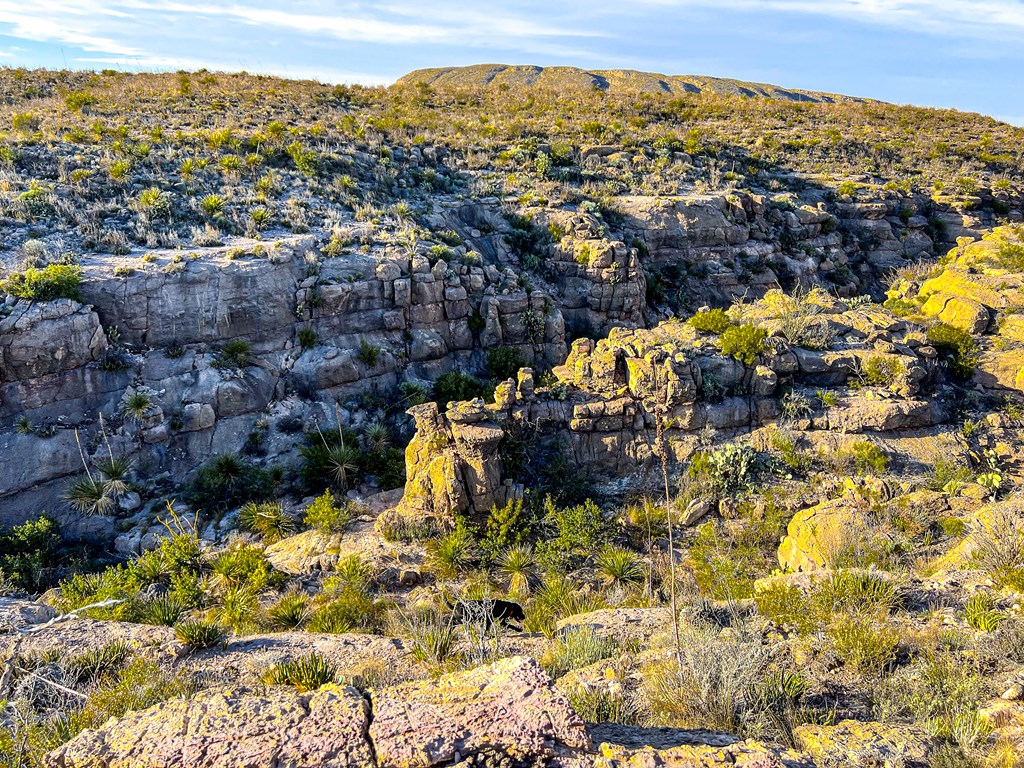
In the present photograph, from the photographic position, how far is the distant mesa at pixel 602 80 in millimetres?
69250

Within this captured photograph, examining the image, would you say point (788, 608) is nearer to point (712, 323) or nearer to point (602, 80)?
point (712, 323)

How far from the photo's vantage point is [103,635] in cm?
664

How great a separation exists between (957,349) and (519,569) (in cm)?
1240

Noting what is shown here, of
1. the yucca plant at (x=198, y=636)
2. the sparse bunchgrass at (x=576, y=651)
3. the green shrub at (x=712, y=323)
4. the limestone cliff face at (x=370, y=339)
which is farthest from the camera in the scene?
the green shrub at (x=712, y=323)

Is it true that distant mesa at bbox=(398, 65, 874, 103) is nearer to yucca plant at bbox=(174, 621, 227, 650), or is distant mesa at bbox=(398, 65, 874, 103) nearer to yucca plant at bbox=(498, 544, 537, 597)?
yucca plant at bbox=(498, 544, 537, 597)

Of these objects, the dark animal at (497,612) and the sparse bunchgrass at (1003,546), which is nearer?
the sparse bunchgrass at (1003,546)

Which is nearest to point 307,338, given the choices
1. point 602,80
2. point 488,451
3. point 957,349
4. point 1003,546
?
point 488,451

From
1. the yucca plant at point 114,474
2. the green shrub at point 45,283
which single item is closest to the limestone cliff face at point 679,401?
the yucca plant at point 114,474

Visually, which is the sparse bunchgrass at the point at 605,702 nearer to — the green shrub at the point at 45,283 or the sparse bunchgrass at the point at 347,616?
the sparse bunchgrass at the point at 347,616

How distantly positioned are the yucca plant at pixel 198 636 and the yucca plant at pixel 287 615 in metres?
1.62

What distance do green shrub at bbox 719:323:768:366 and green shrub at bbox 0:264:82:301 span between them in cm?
1600

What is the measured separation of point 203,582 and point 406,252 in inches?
441

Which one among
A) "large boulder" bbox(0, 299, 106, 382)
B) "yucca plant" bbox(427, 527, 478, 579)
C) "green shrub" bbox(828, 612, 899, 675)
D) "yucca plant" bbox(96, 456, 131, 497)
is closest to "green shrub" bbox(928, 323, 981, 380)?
"green shrub" bbox(828, 612, 899, 675)

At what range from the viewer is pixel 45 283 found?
13.4 meters
